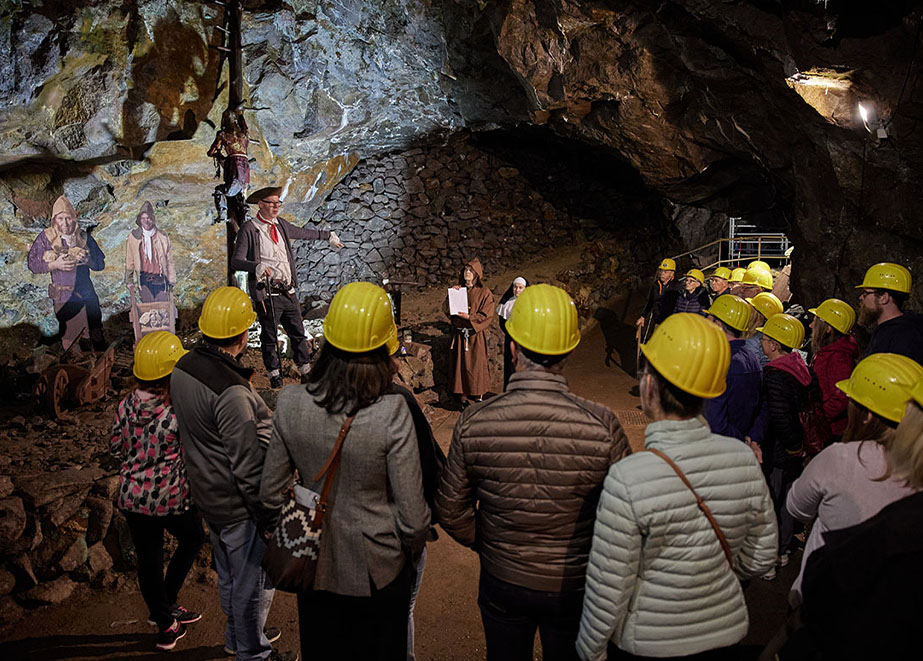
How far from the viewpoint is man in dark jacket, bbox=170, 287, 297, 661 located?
2.40 m

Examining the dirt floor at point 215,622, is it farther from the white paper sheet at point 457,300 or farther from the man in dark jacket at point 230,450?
the white paper sheet at point 457,300

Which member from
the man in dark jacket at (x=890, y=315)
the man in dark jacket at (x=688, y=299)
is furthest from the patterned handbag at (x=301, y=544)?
the man in dark jacket at (x=688, y=299)

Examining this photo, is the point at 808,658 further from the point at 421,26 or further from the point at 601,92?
the point at 421,26

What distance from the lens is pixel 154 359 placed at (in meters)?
2.78

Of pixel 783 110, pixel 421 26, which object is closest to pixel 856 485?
pixel 783 110

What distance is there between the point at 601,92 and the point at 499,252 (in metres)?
4.85

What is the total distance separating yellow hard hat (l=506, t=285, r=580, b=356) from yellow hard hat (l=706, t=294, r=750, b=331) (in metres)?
2.22

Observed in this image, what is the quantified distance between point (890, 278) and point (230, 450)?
13.4 ft

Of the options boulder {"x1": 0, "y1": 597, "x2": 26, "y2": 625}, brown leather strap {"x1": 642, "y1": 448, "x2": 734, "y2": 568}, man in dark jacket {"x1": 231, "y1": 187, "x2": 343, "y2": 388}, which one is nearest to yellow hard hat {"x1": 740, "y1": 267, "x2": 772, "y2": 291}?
man in dark jacket {"x1": 231, "y1": 187, "x2": 343, "y2": 388}

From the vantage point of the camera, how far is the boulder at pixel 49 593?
11.7 feet

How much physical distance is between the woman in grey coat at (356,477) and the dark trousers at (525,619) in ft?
1.07

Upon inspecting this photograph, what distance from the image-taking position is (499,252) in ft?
40.4

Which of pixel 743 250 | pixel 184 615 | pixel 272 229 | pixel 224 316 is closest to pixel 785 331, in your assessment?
pixel 224 316

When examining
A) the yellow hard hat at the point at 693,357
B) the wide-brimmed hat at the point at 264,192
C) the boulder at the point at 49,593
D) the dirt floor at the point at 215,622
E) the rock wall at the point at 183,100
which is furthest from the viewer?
the wide-brimmed hat at the point at 264,192
